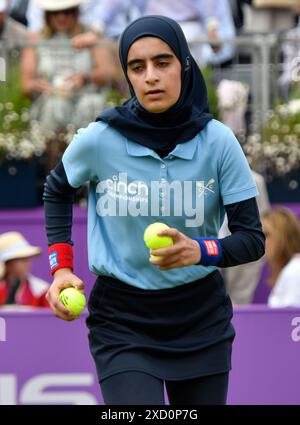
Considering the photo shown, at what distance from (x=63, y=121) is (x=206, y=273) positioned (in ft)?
15.7

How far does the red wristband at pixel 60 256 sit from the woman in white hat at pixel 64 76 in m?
4.55

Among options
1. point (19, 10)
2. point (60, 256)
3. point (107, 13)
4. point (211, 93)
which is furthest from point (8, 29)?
point (60, 256)

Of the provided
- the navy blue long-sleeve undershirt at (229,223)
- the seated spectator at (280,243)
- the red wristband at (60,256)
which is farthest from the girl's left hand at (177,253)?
the seated spectator at (280,243)

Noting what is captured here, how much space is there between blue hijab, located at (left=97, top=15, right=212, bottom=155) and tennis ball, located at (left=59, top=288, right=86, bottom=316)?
21.9 inches

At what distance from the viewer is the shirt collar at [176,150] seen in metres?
4.02

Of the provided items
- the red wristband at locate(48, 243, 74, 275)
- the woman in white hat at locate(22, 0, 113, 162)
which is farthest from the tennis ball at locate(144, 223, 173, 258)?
the woman in white hat at locate(22, 0, 113, 162)

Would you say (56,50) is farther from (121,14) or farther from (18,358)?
(18,358)

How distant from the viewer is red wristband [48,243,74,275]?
4180 millimetres

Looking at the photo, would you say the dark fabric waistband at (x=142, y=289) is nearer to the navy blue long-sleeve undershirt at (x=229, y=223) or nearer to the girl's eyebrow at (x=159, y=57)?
the navy blue long-sleeve undershirt at (x=229, y=223)

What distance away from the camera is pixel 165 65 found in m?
4.03

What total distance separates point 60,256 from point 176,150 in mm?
569

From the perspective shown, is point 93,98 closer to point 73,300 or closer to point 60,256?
point 60,256

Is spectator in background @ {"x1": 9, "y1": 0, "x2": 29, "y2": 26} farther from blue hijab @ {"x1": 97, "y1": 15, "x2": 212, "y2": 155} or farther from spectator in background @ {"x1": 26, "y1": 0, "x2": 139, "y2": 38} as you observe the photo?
blue hijab @ {"x1": 97, "y1": 15, "x2": 212, "y2": 155}
